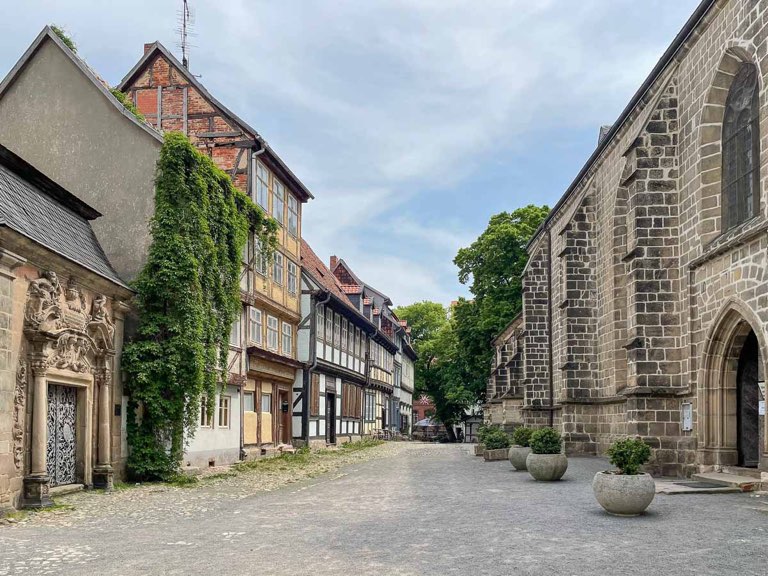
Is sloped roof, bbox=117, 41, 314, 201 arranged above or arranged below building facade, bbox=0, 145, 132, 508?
above

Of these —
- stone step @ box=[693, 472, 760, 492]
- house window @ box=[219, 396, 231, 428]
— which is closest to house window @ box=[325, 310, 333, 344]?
house window @ box=[219, 396, 231, 428]

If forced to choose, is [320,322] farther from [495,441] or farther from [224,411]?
[224,411]

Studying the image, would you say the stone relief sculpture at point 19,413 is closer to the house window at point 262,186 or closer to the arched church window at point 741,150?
the arched church window at point 741,150

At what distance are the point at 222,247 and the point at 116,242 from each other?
9.29 ft

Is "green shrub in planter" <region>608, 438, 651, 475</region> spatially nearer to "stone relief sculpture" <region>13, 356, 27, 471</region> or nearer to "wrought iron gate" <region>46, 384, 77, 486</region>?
"stone relief sculpture" <region>13, 356, 27, 471</region>

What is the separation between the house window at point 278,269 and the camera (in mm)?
27609

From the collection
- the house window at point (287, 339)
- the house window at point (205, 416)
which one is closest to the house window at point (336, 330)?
the house window at point (287, 339)

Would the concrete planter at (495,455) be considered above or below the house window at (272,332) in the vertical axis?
below

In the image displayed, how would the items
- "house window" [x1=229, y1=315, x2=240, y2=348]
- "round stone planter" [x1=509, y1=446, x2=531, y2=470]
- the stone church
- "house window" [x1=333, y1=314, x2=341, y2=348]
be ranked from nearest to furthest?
1. the stone church
2. "round stone planter" [x1=509, y1=446, x2=531, y2=470]
3. "house window" [x1=229, y1=315, x2=240, y2=348]
4. "house window" [x1=333, y1=314, x2=341, y2=348]

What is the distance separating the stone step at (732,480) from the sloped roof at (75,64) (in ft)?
42.8

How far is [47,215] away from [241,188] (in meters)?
9.82

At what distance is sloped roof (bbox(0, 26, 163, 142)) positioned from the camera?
1838cm

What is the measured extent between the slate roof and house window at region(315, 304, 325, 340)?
48.4 ft

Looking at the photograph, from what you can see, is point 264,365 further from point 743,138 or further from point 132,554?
point 132,554
